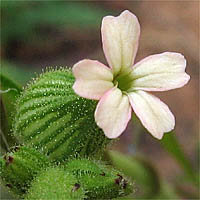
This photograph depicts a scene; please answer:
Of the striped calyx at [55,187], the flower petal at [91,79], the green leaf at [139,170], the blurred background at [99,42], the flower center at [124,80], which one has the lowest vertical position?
the striped calyx at [55,187]

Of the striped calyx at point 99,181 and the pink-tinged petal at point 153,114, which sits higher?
the pink-tinged petal at point 153,114

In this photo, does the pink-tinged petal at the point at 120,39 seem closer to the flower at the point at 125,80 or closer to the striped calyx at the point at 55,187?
the flower at the point at 125,80

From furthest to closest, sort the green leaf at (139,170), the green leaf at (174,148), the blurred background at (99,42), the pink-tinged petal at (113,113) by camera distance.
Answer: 1. the blurred background at (99,42)
2. the green leaf at (139,170)
3. the green leaf at (174,148)
4. the pink-tinged petal at (113,113)

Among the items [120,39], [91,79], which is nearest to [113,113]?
[91,79]

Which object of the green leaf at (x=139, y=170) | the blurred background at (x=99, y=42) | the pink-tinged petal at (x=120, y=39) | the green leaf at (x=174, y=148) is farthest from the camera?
the blurred background at (x=99, y=42)

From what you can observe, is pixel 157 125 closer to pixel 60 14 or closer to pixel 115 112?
pixel 115 112

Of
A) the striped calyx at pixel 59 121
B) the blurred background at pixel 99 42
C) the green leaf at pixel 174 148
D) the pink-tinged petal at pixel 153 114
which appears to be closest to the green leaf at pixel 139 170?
the green leaf at pixel 174 148
